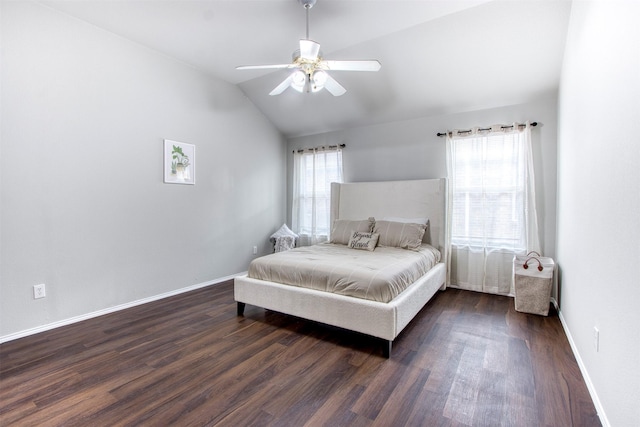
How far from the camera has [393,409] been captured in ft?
5.48

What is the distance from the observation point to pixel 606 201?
166cm

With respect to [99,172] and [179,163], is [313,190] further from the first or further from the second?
[99,172]

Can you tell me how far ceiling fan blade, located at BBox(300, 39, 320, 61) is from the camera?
2.22 m

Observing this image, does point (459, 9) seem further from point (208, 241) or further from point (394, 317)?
point (208, 241)

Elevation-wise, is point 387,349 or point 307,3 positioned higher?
point 307,3

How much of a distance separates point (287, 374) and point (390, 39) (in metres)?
3.35

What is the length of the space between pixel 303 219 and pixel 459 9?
374 cm

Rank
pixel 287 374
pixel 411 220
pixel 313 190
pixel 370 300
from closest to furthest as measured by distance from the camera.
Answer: pixel 287 374 → pixel 370 300 → pixel 411 220 → pixel 313 190

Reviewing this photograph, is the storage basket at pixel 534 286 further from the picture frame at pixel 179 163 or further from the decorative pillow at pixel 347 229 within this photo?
the picture frame at pixel 179 163

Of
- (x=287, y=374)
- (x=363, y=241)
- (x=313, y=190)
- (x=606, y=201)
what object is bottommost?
(x=287, y=374)

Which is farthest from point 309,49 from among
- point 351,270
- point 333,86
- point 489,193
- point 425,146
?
point 489,193

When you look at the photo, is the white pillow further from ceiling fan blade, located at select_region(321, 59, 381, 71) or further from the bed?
ceiling fan blade, located at select_region(321, 59, 381, 71)

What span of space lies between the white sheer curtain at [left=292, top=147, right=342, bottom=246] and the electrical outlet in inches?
136

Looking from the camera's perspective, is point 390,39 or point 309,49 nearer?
point 309,49
